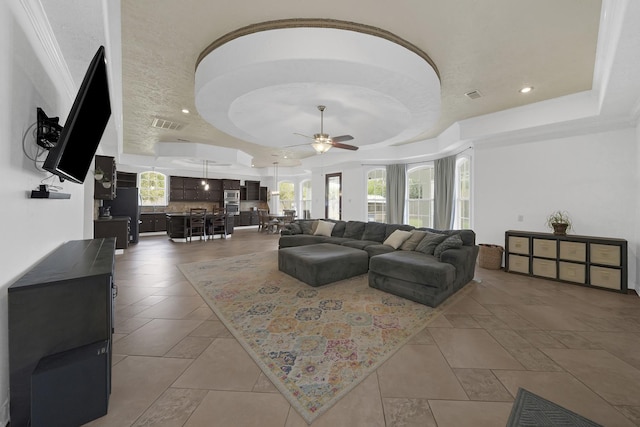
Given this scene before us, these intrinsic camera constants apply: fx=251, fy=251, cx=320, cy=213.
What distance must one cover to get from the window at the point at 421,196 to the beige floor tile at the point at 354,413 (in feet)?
20.8

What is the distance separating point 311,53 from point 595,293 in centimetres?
511

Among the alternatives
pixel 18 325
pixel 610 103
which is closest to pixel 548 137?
pixel 610 103

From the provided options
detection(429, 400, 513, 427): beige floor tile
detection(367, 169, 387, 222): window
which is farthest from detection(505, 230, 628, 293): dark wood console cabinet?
detection(367, 169, 387, 222): window

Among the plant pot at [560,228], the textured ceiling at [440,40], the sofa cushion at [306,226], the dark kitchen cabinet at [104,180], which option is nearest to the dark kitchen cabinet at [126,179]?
the dark kitchen cabinet at [104,180]

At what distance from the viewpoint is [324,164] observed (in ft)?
28.9

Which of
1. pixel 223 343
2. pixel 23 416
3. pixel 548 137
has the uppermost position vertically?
pixel 548 137

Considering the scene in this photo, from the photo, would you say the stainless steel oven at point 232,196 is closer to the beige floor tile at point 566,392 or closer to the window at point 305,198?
the window at point 305,198

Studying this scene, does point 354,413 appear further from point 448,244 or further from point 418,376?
point 448,244

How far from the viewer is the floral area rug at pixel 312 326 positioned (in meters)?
1.82

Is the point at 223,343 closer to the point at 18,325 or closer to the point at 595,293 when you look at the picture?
the point at 18,325

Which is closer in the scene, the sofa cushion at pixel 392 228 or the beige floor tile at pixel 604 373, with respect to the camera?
the beige floor tile at pixel 604 373

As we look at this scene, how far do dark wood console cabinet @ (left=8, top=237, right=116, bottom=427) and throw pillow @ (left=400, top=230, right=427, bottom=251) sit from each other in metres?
4.08

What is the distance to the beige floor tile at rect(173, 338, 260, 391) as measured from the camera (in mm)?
1760

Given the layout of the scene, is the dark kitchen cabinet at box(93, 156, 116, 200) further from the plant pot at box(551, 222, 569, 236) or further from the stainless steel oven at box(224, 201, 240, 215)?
the plant pot at box(551, 222, 569, 236)
